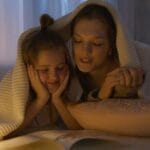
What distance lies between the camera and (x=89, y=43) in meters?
0.93

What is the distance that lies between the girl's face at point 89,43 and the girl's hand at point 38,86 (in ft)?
A: 0.37

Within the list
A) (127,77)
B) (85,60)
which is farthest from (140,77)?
(85,60)

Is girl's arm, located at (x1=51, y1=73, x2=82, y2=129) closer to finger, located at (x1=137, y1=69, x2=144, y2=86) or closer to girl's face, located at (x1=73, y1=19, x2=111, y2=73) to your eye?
girl's face, located at (x1=73, y1=19, x2=111, y2=73)

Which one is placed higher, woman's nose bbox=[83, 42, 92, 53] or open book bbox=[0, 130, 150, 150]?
woman's nose bbox=[83, 42, 92, 53]

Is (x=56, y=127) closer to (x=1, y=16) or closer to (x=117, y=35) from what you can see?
(x=117, y=35)

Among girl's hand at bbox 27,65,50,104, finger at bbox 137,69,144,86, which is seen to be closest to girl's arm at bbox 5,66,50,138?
girl's hand at bbox 27,65,50,104

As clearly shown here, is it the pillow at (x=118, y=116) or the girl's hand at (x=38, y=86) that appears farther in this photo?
the girl's hand at (x=38, y=86)

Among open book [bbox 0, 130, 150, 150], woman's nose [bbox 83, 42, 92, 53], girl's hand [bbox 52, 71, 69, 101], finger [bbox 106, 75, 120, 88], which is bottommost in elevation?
open book [bbox 0, 130, 150, 150]

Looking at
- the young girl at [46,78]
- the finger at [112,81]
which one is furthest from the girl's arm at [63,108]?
the finger at [112,81]

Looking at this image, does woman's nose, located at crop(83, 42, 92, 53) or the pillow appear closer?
the pillow

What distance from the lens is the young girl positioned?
93 centimetres

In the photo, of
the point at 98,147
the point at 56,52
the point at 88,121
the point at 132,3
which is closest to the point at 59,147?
the point at 98,147

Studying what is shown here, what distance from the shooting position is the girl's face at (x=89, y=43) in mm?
929

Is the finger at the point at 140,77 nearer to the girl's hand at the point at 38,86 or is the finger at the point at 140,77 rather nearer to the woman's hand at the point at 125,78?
the woman's hand at the point at 125,78
